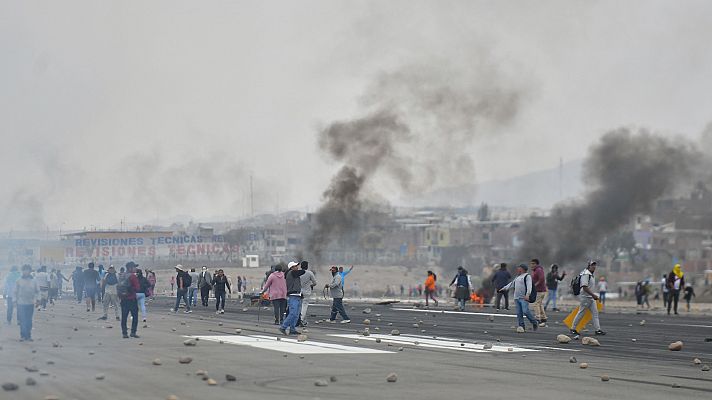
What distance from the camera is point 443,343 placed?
26.3 metres

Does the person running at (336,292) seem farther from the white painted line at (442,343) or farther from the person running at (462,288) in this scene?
the person running at (462,288)

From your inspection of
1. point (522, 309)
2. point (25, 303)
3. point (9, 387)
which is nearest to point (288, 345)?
point (25, 303)

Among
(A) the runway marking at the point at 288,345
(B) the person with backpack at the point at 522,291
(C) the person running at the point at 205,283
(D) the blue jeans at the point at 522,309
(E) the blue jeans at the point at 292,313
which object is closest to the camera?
(A) the runway marking at the point at 288,345

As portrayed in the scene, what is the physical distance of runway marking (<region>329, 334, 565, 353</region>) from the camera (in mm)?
24320

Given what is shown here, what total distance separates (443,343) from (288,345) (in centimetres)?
371

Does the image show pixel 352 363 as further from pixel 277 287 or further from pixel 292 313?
pixel 277 287

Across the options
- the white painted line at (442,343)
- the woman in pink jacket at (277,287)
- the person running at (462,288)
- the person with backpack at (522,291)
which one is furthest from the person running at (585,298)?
the person running at (462,288)

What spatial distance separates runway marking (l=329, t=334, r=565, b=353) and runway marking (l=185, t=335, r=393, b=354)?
6.10 feet

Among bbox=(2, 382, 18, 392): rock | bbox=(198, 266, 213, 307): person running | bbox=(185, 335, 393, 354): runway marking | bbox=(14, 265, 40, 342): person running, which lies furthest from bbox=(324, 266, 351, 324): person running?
bbox=(2, 382, 18, 392): rock

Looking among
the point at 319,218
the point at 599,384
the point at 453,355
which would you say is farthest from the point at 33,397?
the point at 319,218

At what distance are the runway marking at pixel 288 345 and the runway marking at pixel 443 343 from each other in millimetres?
1858

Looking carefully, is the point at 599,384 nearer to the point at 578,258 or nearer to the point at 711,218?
→ the point at 578,258

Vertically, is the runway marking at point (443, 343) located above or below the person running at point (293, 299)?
below

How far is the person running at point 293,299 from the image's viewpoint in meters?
28.8
